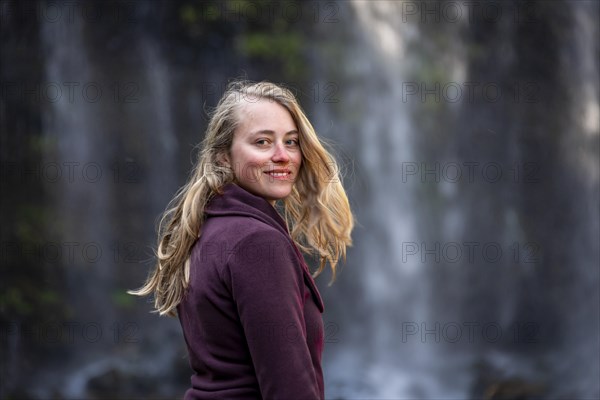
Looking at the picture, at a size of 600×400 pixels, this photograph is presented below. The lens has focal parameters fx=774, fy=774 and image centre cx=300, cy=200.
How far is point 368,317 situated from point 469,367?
3.86ft

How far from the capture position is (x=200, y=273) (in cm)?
137

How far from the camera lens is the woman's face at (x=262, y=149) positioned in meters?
1.50

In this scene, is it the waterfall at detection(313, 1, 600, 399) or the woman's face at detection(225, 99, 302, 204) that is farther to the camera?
the waterfall at detection(313, 1, 600, 399)

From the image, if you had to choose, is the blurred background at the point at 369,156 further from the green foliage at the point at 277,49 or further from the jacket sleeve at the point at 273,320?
the jacket sleeve at the point at 273,320

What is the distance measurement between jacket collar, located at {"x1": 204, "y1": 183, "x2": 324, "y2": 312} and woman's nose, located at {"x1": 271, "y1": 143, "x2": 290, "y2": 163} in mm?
87

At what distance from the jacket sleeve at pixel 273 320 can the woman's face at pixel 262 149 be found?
0.23 metres

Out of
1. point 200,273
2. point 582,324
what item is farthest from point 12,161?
point 200,273

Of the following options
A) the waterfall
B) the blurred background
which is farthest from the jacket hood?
the waterfall

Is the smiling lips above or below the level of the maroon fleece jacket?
above

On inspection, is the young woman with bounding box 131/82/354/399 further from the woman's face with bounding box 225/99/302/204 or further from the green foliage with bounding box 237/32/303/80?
the green foliage with bounding box 237/32/303/80

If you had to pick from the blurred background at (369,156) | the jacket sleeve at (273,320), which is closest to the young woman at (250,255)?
the jacket sleeve at (273,320)

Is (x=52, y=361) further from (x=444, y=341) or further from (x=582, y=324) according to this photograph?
(x=582, y=324)

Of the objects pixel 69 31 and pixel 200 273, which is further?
pixel 69 31

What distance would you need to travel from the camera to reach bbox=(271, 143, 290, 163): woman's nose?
150cm
